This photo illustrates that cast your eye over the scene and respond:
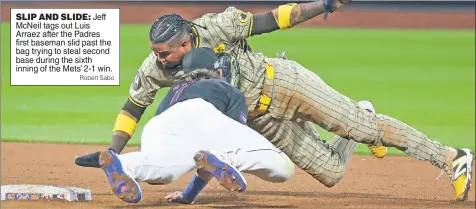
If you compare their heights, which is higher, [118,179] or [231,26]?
[231,26]

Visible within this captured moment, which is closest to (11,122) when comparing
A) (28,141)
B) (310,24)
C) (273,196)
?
(28,141)

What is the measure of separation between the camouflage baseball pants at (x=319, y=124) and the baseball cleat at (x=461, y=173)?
7cm

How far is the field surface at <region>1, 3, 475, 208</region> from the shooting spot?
5.34m

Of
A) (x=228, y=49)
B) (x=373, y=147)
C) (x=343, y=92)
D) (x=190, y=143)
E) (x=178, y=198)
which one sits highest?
(x=228, y=49)

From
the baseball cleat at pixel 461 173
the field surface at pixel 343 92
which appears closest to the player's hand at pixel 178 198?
the field surface at pixel 343 92

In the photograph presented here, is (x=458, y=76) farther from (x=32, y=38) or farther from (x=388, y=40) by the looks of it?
(x=32, y=38)

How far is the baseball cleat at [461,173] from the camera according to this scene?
4918 millimetres

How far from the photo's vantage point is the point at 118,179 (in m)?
3.45

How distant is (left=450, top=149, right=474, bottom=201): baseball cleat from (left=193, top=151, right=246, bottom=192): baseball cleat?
5.95ft

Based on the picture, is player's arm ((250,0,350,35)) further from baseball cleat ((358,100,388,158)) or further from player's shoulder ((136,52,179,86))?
baseball cleat ((358,100,388,158))

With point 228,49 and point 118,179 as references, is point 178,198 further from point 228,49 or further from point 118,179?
point 118,179

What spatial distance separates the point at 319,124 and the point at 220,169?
4.25ft
